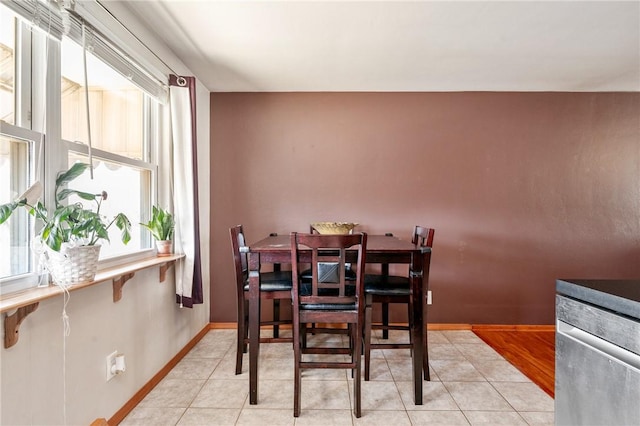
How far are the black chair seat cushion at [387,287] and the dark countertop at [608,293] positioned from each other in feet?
3.61

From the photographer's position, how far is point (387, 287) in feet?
6.77

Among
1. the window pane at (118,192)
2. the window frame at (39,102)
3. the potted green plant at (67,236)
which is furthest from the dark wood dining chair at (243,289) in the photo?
the window frame at (39,102)

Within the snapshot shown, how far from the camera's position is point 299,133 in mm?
3088

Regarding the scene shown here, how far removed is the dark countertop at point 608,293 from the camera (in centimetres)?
75

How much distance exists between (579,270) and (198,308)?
11.8 ft

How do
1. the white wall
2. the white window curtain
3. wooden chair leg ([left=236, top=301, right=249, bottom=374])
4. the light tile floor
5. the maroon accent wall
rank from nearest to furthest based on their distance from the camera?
the white wall, the light tile floor, wooden chair leg ([left=236, top=301, right=249, bottom=374]), the white window curtain, the maroon accent wall

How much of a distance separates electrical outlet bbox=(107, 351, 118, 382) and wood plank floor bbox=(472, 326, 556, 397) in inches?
100

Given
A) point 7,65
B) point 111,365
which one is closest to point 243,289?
point 111,365

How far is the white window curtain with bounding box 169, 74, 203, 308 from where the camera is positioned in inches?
89.2

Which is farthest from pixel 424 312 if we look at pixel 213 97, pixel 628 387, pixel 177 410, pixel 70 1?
pixel 213 97

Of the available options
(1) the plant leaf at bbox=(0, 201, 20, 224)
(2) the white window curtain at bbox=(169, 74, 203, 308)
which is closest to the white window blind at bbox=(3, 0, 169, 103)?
(2) the white window curtain at bbox=(169, 74, 203, 308)

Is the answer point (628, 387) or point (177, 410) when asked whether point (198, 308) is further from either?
point (628, 387)

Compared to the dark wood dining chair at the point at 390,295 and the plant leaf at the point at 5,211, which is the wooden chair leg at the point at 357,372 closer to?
the dark wood dining chair at the point at 390,295

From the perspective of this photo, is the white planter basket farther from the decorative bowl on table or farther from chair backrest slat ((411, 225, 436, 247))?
chair backrest slat ((411, 225, 436, 247))
